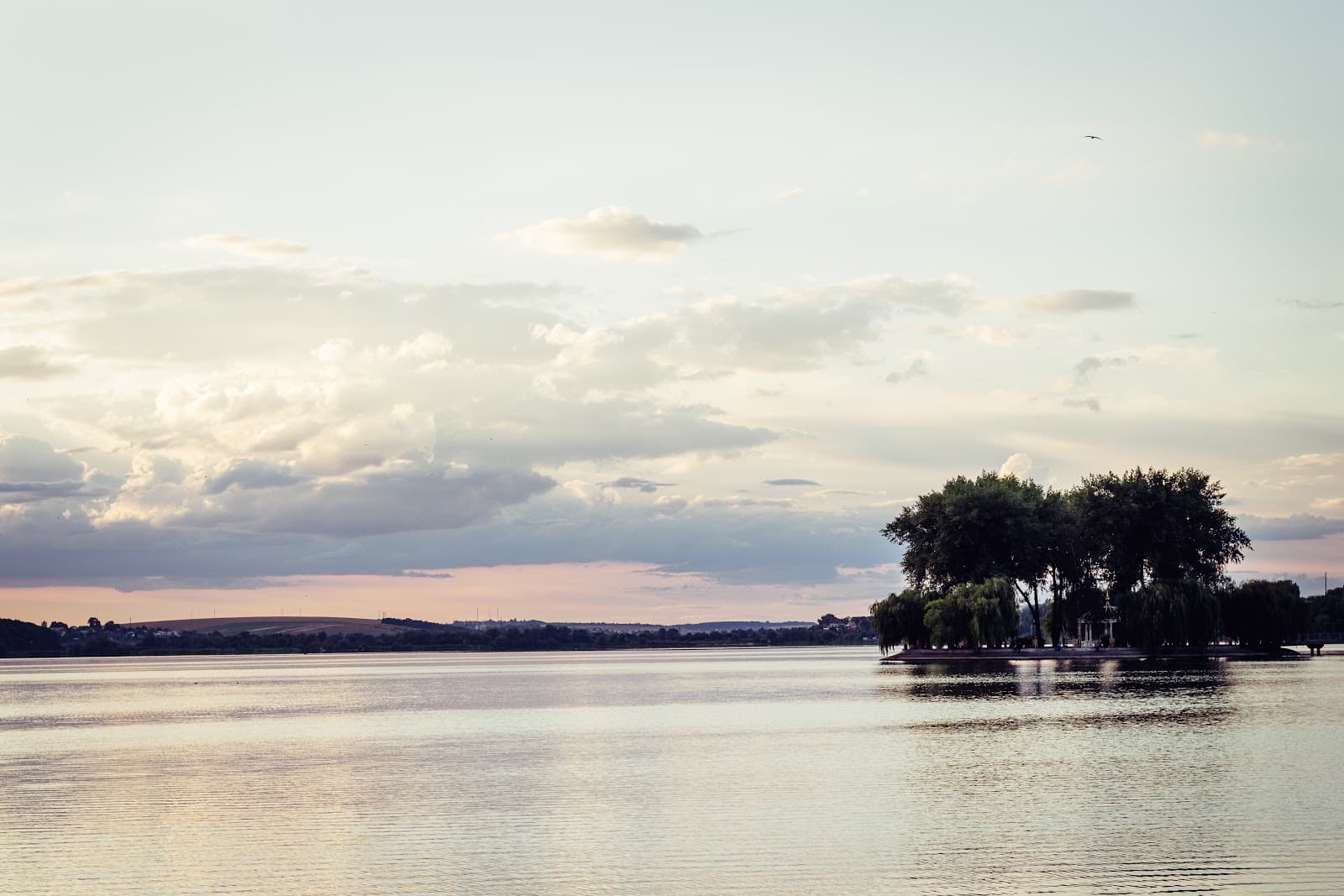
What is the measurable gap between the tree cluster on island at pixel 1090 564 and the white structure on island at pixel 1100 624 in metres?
0.69

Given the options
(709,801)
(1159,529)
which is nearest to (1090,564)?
(1159,529)

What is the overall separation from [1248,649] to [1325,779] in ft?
346

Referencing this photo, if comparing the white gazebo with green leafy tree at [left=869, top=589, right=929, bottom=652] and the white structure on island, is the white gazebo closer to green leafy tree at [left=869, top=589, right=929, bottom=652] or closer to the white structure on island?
the white structure on island

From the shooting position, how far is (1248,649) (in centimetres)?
13512

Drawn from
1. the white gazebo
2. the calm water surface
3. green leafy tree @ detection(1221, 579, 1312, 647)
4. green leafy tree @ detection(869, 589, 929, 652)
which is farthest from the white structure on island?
the calm water surface

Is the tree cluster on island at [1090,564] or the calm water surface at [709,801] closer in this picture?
the calm water surface at [709,801]

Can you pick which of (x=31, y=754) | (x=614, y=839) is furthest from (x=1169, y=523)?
(x=614, y=839)

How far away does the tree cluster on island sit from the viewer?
126 meters

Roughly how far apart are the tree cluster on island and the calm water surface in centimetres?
4987

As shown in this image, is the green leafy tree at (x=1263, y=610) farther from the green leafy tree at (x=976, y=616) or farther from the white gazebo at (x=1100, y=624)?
the green leafy tree at (x=976, y=616)

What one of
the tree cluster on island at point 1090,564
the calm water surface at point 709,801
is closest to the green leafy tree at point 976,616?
the tree cluster on island at point 1090,564

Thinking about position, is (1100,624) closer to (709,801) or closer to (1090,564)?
(1090,564)

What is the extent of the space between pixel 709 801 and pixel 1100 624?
123 meters

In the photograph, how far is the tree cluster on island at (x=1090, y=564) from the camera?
125812 millimetres
